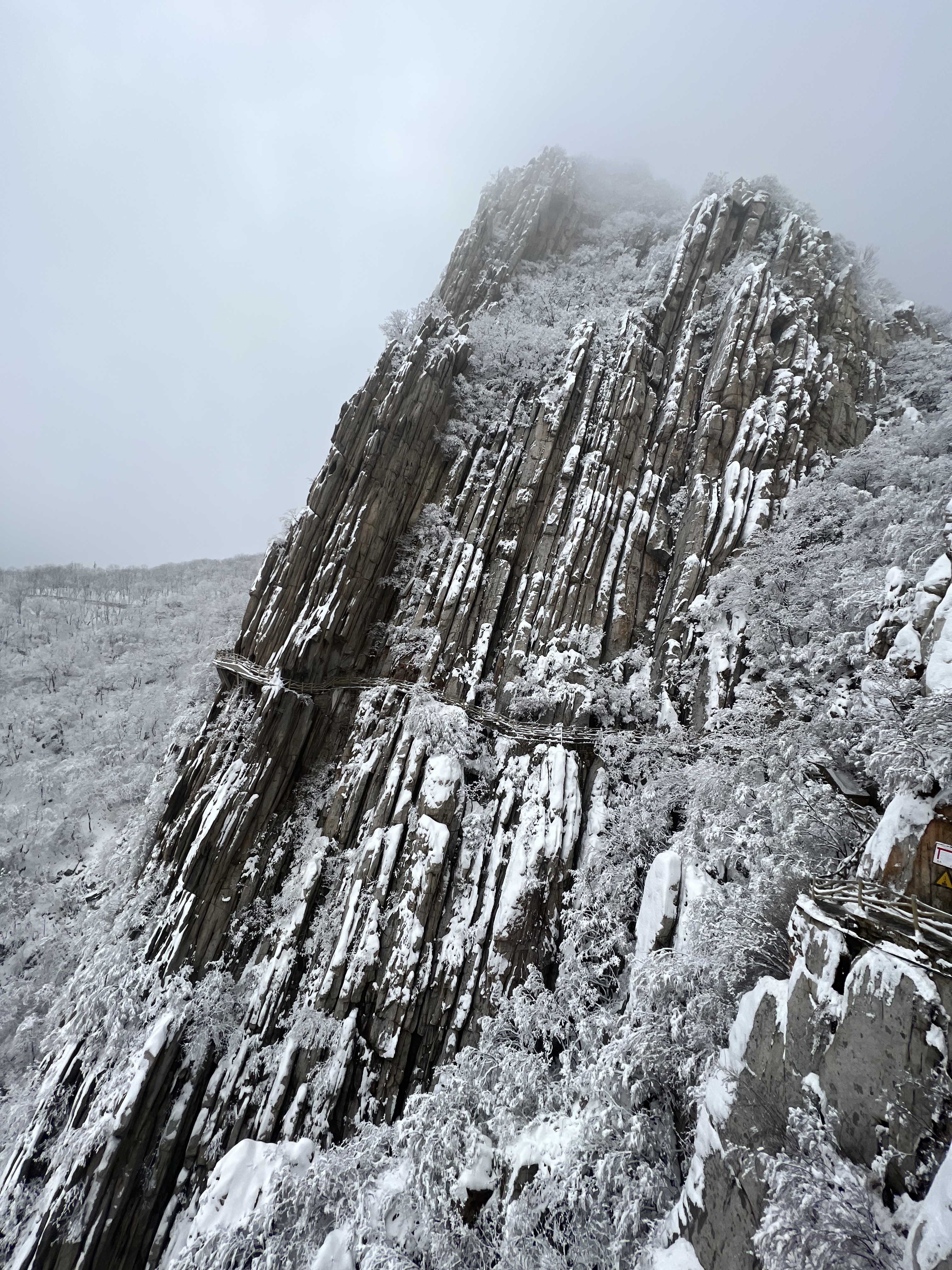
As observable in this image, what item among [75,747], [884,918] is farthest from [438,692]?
[75,747]

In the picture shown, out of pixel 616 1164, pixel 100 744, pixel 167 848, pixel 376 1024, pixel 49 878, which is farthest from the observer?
pixel 100 744

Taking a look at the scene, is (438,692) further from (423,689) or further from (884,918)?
(884,918)

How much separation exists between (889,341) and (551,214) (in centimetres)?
2671

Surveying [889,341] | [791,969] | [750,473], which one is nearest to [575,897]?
[791,969]

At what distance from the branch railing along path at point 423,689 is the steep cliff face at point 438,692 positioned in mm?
114

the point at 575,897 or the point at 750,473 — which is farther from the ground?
the point at 750,473

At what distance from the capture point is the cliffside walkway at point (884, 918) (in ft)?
16.7

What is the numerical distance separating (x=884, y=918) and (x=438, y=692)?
1444cm

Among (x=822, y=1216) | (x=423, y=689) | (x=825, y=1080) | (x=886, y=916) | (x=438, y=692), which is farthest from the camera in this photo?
(x=438, y=692)

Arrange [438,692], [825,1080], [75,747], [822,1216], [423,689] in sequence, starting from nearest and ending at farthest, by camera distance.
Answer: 1. [822,1216]
2. [825,1080]
3. [423,689]
4. [438,692]
5. [75,747]

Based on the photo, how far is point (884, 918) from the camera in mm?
5656

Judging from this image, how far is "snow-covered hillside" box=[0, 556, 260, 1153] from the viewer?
872 inches

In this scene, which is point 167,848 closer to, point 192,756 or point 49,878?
point 192,756

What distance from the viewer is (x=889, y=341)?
25188 millimetres
